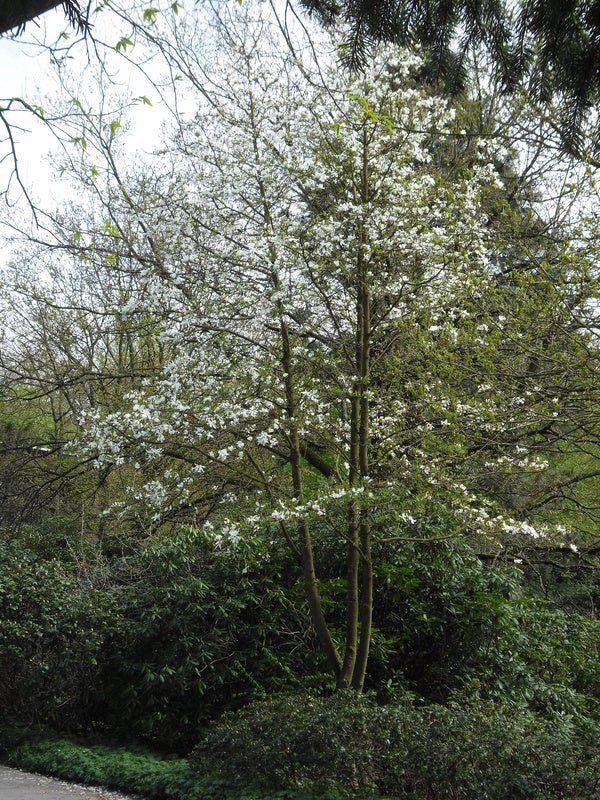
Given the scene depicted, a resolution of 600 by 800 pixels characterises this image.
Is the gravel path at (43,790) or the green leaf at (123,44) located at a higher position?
the green leaf at (123,44)

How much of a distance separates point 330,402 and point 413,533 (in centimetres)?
193

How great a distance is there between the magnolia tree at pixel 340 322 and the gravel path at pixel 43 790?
222 centimetres

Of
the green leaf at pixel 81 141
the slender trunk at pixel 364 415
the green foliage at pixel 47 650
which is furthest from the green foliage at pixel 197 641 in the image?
the green leaf at pixel 81 141

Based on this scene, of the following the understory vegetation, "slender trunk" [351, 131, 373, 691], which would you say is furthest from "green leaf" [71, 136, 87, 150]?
"slender trunk" [351, 131, 373, 691]

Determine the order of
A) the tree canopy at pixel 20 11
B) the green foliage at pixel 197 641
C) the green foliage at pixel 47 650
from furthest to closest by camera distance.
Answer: the green foliage at pixel 47 650 < the green foliage at pixel 197 641 < the tree canopy at pixel 20 11

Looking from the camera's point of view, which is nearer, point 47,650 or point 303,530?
point 303,530

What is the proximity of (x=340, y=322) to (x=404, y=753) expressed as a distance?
154 inches

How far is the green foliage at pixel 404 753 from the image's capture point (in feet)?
18.2

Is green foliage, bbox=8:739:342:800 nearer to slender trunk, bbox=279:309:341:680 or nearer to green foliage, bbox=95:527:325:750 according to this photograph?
green foliage, bbox=95:527:325:750

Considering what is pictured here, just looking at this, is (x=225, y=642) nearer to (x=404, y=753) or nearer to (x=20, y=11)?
(x=404, y=753)

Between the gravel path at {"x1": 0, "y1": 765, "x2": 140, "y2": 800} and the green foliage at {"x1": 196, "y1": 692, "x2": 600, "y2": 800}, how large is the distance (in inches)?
34.8

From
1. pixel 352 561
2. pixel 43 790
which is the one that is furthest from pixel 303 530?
pixel 43 790

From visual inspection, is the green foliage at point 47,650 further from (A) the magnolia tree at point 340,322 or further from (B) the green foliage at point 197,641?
(A) the magnolia tree at point 340,322

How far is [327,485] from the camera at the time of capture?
750cm
